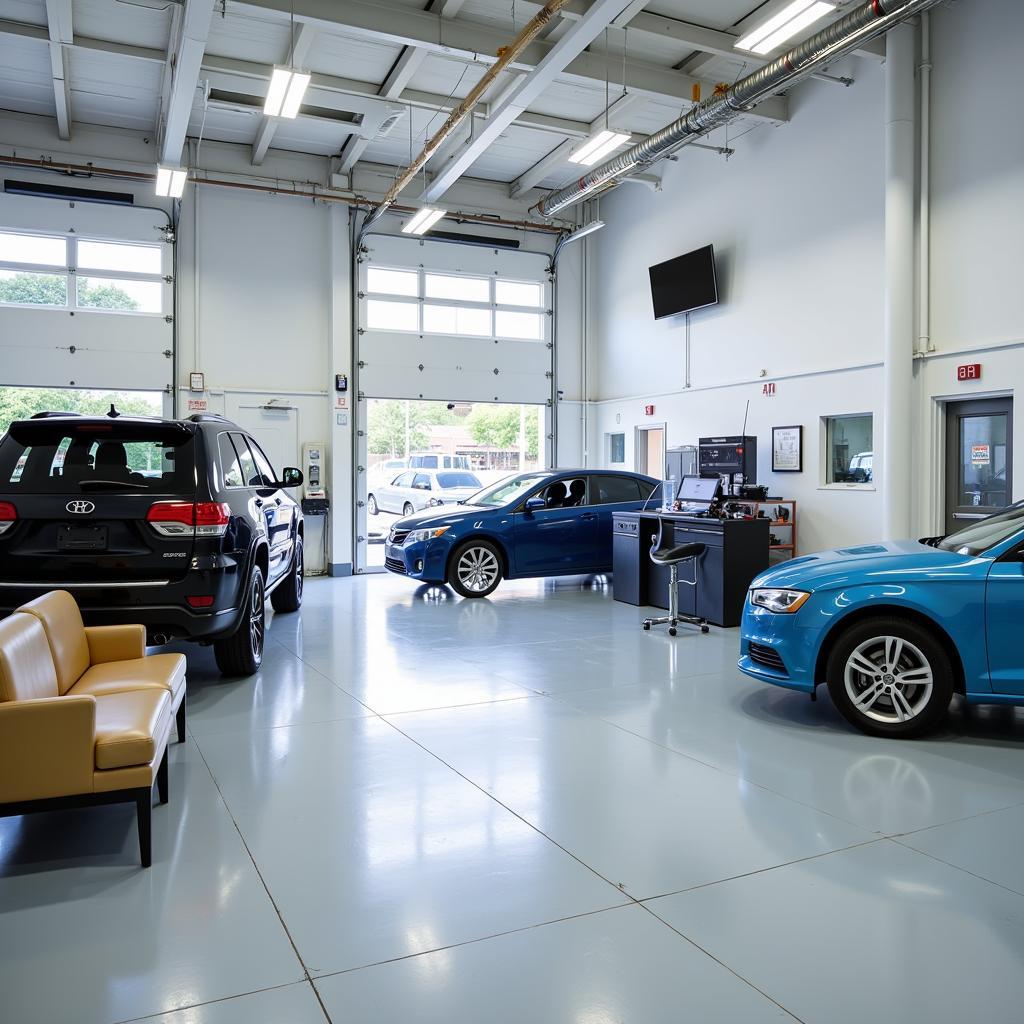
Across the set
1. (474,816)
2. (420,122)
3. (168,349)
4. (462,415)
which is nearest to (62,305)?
(168,349)

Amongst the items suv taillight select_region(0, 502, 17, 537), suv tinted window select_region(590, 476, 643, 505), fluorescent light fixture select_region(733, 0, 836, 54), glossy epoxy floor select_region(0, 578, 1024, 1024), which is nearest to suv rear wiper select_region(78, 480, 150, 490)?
suv taillight select_region(0, 502, 17, 537)

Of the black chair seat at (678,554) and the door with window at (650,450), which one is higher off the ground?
the door with window at (650,450)

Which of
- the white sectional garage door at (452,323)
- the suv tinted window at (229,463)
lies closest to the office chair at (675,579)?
the suv tinted window at (229,463)

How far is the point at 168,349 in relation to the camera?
451 inches

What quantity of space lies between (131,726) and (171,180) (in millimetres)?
8059

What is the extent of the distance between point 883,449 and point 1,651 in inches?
325

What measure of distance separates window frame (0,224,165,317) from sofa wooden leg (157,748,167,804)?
9299mm

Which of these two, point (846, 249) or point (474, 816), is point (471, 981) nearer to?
point (474, 816)

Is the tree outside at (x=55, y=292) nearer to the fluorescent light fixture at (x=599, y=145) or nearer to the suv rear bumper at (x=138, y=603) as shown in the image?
the fluorescent light fixture at (x=599, y=145)

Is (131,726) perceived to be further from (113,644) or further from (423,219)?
(423,219)

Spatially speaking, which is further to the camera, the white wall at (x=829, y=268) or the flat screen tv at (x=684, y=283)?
the flat screen tv at (x=684, y=283)

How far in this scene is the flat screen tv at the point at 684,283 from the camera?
11.3 metres

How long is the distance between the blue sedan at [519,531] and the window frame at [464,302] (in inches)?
154

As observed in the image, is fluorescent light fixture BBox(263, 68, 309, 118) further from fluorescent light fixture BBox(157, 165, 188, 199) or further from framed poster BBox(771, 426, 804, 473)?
framed poster BBox(771, 426, 804, 473)
